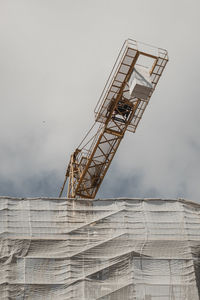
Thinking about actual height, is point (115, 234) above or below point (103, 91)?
below

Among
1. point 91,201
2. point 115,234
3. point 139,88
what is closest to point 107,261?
point 115,234

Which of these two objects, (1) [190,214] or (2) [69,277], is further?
(1) [190,214]

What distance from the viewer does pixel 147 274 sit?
3034 cm

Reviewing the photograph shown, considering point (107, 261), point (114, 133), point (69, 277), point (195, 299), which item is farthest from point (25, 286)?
point (114, 133)

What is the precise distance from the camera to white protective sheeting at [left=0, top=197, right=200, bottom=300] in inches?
1163

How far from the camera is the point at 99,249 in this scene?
3088 cm

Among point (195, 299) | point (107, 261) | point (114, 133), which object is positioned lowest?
point (195, 299)

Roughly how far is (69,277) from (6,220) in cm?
451

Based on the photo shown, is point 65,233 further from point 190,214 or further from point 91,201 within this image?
point 190,214

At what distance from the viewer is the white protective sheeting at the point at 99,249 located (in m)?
29.5

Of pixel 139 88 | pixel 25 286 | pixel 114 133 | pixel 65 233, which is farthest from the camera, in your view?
pixel 114 133

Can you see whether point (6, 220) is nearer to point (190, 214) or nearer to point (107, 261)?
point (107, 261)

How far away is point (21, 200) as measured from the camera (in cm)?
3225

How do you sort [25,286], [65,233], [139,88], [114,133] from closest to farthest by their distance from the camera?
1. [25,286]
2. [65,233]
3. [139,88]
4. [114,133]
